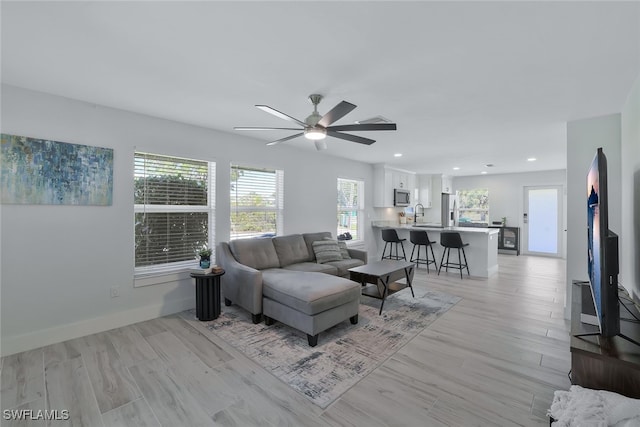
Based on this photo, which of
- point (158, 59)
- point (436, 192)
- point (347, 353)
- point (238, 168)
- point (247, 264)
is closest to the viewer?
point (158, 59)

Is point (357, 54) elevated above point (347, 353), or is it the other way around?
point (357, 54)

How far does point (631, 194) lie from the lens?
2545 millimetres

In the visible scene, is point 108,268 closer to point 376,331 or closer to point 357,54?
point 376,331

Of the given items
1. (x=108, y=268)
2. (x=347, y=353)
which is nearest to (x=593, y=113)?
(x=347, y=353)

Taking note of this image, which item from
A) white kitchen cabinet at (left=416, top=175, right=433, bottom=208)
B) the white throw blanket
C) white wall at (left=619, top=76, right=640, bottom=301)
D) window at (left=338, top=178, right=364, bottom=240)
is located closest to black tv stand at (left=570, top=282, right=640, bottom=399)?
the white throw blanket

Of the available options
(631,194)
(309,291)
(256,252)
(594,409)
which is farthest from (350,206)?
(594,409)

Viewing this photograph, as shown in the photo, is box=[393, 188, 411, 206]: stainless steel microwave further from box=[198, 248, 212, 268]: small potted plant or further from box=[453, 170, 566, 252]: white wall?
box=[198, 248, 212, 268]: small potted plant

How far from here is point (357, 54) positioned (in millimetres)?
2047

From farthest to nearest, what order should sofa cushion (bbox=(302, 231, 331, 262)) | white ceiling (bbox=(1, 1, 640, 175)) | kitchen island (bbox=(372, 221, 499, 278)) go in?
kitchen island (bbox=(372, 221, 499, 278)) → sofa cushion (bbox=(302, 231, 331, 262)) → white ceiling (bbox=(1, 1, 640, 175))

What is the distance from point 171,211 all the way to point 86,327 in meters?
1.53

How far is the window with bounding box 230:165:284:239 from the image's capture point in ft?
14.3

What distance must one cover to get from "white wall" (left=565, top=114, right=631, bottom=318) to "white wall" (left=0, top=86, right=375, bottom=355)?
457 centimetres

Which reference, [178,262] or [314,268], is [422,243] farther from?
[178,262]

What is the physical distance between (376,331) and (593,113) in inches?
138
